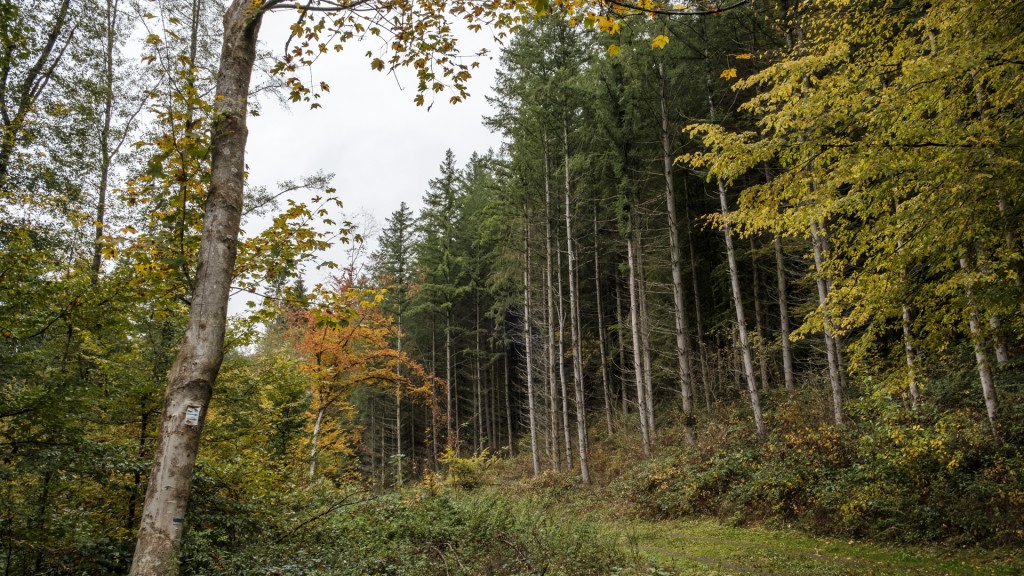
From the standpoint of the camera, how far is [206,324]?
3076 millimetres

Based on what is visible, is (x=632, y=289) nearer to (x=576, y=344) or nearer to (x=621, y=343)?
(x=576, y=344)

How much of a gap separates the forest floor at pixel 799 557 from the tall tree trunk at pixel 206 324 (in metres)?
5.41

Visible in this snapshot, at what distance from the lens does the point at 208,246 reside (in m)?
3.20

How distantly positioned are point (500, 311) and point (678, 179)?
10695 millimetres

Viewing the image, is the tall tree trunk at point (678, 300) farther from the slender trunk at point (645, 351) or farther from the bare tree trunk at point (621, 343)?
the bare tree trunk at point (621, 343)

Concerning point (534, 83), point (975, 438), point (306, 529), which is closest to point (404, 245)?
point (534, 83)

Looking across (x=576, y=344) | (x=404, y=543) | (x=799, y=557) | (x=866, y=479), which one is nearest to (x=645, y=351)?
(x=576, y=344)

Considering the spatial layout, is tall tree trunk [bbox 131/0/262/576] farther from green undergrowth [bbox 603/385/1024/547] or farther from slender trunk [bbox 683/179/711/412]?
slender trunk [bbox 683/179/711/412]

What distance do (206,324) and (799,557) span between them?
27.2 feet

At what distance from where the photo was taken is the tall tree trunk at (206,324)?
2.71 m

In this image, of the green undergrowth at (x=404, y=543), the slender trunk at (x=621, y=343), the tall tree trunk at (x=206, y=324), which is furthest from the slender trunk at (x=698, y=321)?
the tall tree trunk at (x=206, y=324)

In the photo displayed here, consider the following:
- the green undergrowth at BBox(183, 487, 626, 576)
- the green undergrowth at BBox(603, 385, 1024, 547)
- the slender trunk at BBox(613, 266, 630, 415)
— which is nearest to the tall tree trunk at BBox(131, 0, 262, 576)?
the green undergrowth at BBox(183, 487, 626, 576)

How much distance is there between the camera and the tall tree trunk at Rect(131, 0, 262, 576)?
2711 millimetres

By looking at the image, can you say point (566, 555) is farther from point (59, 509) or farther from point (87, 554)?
point (59, 509)
